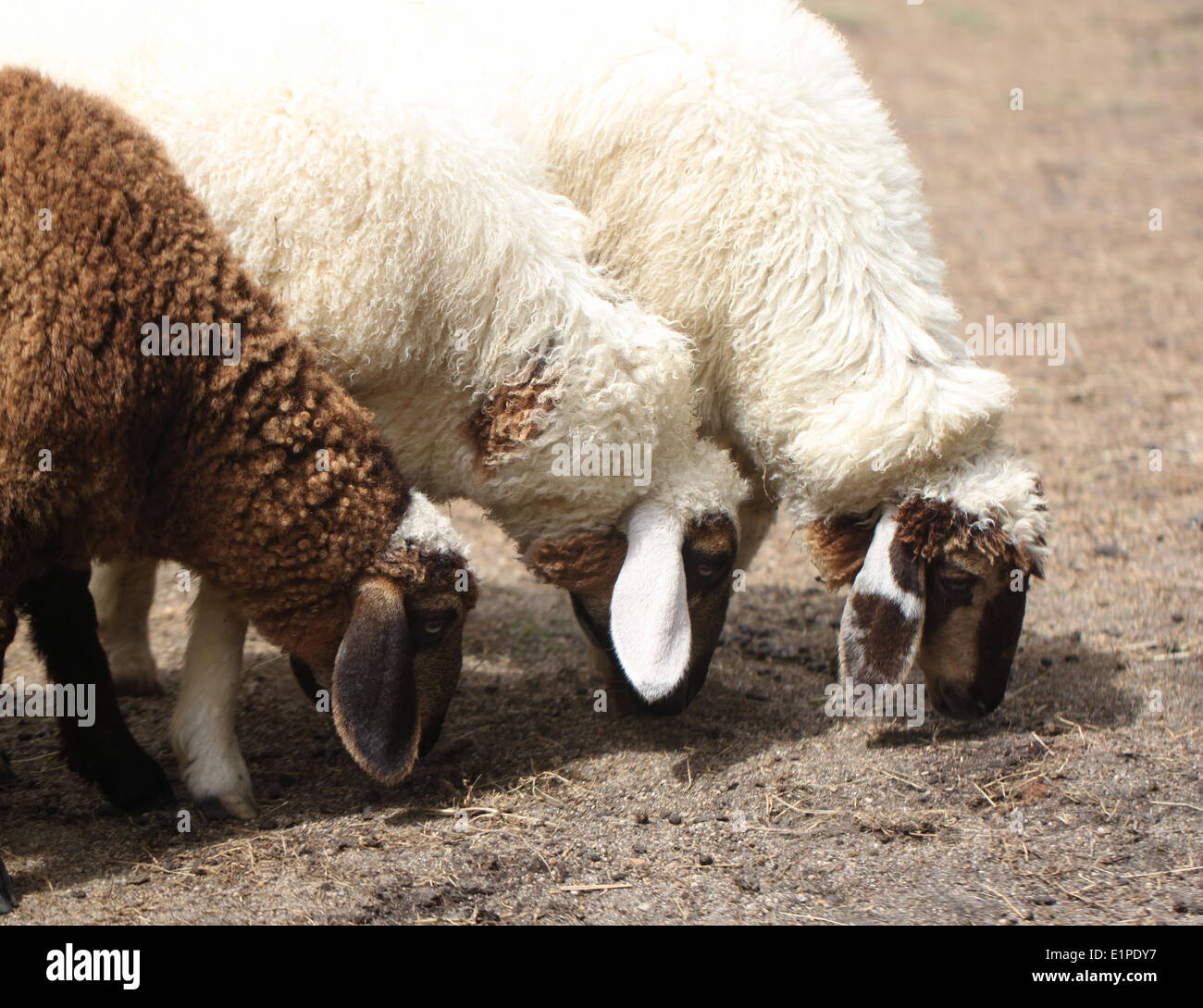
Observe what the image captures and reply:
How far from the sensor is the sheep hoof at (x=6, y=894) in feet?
11.4

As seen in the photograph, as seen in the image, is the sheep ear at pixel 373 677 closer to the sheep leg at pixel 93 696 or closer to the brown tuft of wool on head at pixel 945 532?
the sheep leg at pixel 93 696

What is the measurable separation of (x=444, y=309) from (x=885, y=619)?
1.84 meters

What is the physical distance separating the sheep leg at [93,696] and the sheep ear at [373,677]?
83cm

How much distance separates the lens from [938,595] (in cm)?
468

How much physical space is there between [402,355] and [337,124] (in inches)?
29.2

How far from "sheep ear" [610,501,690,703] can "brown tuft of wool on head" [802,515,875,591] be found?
67 cm

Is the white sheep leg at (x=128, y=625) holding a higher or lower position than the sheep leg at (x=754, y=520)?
lower

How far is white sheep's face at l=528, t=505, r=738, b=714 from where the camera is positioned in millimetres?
4184

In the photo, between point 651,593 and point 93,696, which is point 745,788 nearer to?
point 651,593

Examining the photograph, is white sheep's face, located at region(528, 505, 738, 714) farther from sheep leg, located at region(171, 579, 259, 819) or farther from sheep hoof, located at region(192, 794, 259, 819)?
sheep hoof, located at region(192, 794, 259, 819)

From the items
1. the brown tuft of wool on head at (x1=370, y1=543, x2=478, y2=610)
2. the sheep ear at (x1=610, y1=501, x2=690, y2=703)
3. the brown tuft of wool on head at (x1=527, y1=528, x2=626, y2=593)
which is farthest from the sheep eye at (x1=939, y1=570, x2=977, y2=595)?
the brown tuft of wool on head at (x1=370, y1=543, x2=478, y2=610)

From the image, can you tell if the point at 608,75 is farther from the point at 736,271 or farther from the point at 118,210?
the point at 118,210

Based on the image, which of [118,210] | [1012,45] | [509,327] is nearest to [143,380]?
[118,210]

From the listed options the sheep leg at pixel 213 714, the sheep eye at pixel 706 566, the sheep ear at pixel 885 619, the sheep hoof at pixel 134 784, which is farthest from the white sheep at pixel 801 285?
the sheep hoof at pixel 134 784
